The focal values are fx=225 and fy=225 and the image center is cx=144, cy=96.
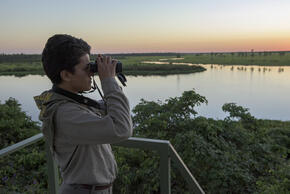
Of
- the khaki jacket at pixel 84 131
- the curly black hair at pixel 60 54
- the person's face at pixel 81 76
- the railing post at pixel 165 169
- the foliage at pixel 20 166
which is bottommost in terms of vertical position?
the foliage at pixel 20 166

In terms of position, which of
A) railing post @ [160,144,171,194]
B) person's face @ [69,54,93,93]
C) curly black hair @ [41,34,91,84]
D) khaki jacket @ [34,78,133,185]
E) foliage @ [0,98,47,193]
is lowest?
foliage @ [0,98,47,193]

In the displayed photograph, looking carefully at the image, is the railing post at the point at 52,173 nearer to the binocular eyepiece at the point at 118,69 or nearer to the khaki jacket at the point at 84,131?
the khaki jacket at the point at 84,131

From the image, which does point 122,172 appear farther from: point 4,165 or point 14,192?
point 4,165

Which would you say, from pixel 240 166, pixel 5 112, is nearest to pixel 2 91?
pixel 5 112

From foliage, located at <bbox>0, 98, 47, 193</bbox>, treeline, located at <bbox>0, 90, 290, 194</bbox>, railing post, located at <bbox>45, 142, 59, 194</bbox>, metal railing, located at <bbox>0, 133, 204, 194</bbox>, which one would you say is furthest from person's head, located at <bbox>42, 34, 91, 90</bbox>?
foliage, located at <bbox>0, 98, 47, 193</bbox>

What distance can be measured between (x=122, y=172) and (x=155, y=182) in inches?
14.0

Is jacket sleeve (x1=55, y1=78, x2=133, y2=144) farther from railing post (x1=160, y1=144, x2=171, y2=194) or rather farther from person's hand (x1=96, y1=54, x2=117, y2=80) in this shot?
railing post (x1=160, y1=144, x2=171, y2=194)

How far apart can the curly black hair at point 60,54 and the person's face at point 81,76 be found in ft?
0.05

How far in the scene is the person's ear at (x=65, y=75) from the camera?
800mm

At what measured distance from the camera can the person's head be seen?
2.56 feet

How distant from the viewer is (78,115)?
0.75 metres

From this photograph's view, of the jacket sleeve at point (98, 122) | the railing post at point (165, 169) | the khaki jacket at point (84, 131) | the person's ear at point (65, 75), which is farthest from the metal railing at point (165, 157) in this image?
the person's ear at point (65, 75)

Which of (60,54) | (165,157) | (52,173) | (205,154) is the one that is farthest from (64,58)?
(205,154)

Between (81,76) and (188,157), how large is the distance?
192 cm
